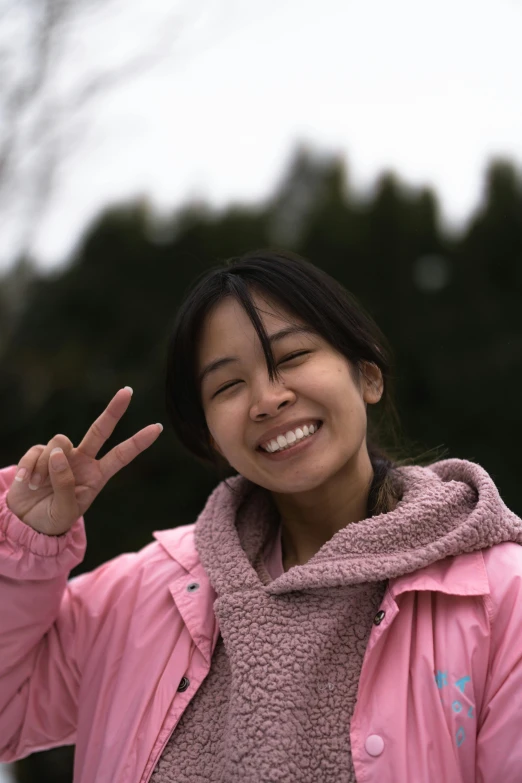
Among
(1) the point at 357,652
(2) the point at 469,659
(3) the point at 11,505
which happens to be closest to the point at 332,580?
(1) the point at 357,652

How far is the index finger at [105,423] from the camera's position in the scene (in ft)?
4.58

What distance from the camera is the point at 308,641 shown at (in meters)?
1.24

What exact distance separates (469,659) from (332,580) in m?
0.25

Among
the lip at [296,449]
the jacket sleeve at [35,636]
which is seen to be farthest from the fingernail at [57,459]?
the lip at [296,449]

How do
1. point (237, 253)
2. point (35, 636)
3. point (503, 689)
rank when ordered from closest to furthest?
point (503, 689)
point (35, 636)
point (237, 253)

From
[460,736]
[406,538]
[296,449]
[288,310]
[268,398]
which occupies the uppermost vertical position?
[288,310]

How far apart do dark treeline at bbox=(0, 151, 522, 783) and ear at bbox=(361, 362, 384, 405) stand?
3.24ft

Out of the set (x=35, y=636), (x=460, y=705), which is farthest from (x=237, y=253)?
(x=460, y=705)

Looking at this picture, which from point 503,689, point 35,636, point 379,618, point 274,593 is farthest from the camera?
point 35,636

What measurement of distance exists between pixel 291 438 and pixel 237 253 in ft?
7.95

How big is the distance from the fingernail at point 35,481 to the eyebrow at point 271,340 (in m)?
0.37

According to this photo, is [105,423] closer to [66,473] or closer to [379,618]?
[66,473]

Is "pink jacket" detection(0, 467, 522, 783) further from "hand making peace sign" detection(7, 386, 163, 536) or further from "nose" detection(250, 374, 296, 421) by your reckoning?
"nose" detection(250, 374, 296, 421)

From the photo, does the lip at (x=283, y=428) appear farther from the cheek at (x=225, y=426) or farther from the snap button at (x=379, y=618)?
the snap button at (x=379, y=618)
